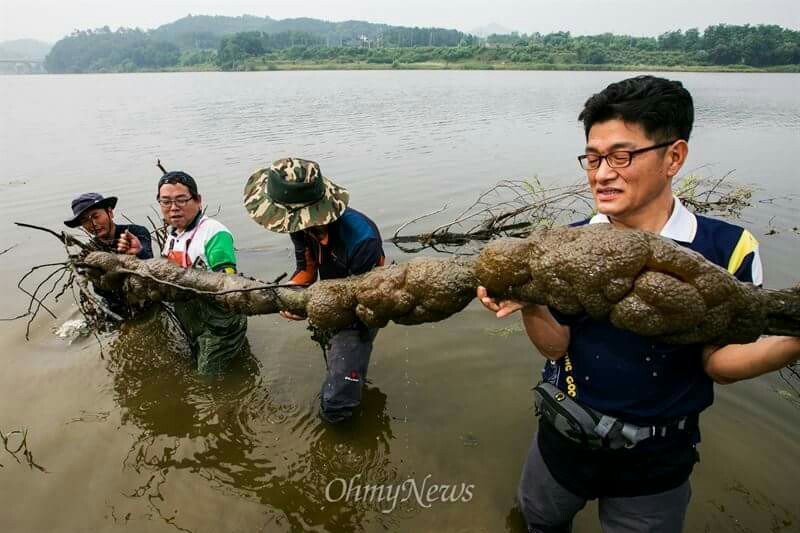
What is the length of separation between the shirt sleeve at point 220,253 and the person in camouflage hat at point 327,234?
68 cm

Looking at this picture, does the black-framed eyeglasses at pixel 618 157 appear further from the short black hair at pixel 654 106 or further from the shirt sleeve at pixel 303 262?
the shirt sleeve at pixel 303 262

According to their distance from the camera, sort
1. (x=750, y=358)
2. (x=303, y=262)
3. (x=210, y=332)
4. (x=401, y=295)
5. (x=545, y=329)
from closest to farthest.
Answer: (x=750, y=358)
(x=545, y=329)
(x=401, y=295)
(x=303, y=262)
(x=210, y=332)

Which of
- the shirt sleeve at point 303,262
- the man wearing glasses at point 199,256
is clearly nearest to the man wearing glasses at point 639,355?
the shirt sleeve at point 303,262

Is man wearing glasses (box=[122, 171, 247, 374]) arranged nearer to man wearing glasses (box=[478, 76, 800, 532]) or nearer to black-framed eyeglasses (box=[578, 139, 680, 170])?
man wearing glasses (box=[478, 76, 800, 532])

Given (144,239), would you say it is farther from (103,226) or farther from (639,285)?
(639,285)

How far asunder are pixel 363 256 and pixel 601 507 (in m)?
2.13

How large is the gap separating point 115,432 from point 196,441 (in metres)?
0.75

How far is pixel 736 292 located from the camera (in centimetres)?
164

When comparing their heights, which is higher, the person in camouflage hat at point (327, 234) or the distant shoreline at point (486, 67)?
the distant shoreline at point (486, 67)

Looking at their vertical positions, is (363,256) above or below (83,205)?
below

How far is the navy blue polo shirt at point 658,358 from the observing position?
179cm

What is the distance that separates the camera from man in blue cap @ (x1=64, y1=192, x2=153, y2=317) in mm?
4410

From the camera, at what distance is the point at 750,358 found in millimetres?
1640

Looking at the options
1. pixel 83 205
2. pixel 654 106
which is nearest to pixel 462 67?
pixel 83 205
